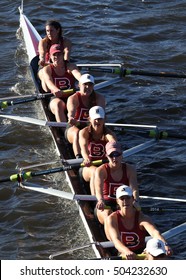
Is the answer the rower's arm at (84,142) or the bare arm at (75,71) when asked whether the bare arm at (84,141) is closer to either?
the rower's arm at (84,142)

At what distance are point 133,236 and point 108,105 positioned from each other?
22.7ft

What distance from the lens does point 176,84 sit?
19.1 m

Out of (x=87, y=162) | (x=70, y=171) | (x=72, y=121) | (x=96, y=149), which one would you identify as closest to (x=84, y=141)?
(x=96, y=149)

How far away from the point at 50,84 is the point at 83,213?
3.99 meters

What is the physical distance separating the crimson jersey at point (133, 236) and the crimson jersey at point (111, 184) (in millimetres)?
999

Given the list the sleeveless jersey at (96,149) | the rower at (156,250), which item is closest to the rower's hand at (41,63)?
the sleeveless jersey at (96,149)

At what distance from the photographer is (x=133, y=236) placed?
11594 millimetres

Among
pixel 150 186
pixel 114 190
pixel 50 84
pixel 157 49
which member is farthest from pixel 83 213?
pixel 157 49

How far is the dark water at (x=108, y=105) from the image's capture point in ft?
45.4

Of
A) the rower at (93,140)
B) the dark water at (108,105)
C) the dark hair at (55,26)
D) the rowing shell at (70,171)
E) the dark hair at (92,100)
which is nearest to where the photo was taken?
Result: the rowing shell at (70,171)

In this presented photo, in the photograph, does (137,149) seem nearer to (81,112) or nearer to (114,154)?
(81,112)

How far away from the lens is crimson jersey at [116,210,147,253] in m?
11.6

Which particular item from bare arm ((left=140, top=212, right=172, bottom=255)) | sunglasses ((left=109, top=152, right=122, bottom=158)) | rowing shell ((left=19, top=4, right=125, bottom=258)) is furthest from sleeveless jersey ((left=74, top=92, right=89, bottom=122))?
bare arm ((left=140, top=212, right=172, bottom=255))

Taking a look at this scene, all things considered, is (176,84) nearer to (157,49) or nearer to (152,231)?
(157,49)
